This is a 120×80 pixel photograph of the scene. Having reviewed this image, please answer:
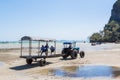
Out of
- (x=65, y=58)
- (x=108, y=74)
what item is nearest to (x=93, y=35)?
(x=65, y=58)

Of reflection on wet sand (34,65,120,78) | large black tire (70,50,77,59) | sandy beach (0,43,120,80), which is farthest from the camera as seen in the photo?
large black tire (70,50,77,59)

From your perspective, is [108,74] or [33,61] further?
[33,61]

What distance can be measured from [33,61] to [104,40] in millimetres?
151267

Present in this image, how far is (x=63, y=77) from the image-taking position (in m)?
21.1

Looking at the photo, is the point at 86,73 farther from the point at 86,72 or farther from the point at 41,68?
the point at 41,68

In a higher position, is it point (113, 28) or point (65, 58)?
point (113, 28)

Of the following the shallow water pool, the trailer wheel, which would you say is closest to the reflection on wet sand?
the shallow water pool

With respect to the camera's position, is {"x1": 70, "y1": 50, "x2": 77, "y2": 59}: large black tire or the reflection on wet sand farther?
{"x1": 70, "y1": 50, "x2": 77, "y2": 59}: large black tire

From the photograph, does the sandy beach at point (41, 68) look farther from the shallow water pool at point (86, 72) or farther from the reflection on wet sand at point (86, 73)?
the shallow water pool at point (86, 72)

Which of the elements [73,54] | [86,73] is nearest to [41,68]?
[86,73]

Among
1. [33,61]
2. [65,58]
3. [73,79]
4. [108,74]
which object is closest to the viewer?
[73,79]

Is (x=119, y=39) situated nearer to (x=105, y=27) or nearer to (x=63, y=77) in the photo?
(x=105, y=27)

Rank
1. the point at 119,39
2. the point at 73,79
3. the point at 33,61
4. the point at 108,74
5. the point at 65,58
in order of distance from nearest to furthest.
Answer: the point at 73,79 → the point at 108,74 → the point at 33,61 → the point at 65,58 → the point at 119,39

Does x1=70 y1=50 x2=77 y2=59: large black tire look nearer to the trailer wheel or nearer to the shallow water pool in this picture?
the trailer wheel
